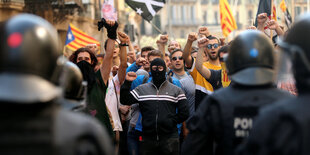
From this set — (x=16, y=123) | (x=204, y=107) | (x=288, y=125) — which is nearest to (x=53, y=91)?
(x=16, y=123)

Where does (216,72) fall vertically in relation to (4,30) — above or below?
below

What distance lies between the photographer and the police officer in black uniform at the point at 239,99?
3.52 meters

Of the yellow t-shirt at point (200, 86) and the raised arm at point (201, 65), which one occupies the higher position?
the raised arm at point (201, 65)

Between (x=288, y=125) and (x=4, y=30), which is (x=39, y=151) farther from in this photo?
(x=288, y=125)

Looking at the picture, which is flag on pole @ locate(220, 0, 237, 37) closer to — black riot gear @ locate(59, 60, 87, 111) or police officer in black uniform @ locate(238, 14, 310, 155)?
black riot gear @ locate(59, 60, 87, 111)

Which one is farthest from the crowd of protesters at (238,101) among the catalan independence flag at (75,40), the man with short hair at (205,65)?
the catalan independence flag at (75,40)

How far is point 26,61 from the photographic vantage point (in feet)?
7.70

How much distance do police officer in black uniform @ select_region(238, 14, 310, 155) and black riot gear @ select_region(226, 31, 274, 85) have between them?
2.32 feet

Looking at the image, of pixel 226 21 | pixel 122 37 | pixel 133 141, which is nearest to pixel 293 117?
pixel 122 37

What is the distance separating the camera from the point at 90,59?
20.4 feet

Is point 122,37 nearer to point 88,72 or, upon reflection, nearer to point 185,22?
point 88,72

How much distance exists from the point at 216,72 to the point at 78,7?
54.2 feet

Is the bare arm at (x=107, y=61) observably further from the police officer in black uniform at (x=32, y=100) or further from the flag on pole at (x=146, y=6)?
the flag on pole at (x=146, y=6)

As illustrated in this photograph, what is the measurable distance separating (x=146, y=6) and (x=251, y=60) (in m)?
9.80
